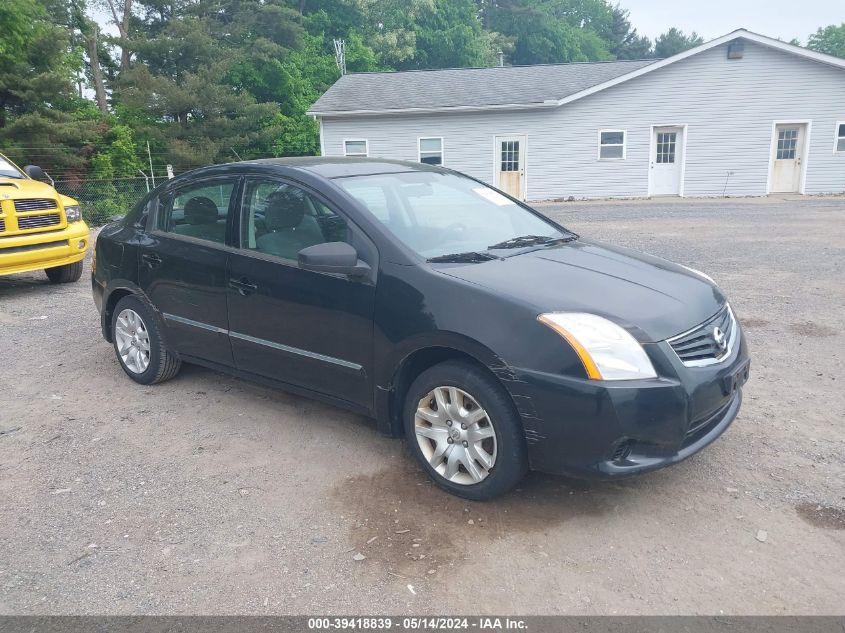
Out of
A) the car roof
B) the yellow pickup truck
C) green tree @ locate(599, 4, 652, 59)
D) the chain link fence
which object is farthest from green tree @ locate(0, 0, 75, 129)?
green tree @ locate(599, 4, 652, 59)

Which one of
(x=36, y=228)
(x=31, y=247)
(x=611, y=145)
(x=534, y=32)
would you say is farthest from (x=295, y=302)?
(x=534, y=32)

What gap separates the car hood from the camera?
11.0 feet

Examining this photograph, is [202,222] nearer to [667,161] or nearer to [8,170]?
[8,170]

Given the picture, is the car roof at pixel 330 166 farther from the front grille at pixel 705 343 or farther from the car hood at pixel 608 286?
the front grille at pixel 705 343

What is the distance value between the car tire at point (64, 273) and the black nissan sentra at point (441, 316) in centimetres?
505

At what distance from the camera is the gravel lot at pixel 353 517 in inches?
114

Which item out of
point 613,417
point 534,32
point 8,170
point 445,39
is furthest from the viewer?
point 534,32

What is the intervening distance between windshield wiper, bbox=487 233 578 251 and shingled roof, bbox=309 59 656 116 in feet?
61.6

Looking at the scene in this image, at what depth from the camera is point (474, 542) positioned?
3.24 metres

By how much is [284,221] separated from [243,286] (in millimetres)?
489

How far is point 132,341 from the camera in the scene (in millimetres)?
5398

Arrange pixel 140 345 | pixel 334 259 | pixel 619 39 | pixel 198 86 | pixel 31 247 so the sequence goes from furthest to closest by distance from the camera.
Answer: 1. pixel 619 39
2. pixel 198 86
3. pixel 31 247
4. pixel 140 345
5. pixel 334 259

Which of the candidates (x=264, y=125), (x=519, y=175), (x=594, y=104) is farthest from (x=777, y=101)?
Answer: (x=264, y=125)

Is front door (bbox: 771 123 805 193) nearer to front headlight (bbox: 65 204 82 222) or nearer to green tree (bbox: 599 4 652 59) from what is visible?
front headlight (bbox: 65 204 82 222)
